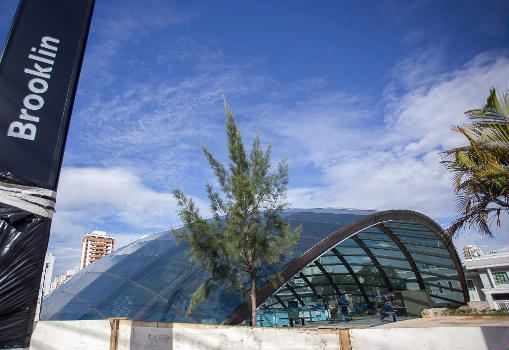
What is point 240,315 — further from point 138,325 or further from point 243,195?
point 138,325

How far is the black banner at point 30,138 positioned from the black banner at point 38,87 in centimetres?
1

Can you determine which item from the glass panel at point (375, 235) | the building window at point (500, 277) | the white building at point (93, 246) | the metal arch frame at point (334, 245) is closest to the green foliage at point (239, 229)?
the metal arch frame at point (334, 245)

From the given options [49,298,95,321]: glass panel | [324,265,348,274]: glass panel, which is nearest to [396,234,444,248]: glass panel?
[324,265,348,274]: glass panel

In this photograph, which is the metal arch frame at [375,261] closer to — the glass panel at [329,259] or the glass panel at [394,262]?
the glass panel at [394,262]

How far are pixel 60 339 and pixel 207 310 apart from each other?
607cm

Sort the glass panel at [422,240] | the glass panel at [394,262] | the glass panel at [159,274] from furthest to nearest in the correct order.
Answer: the glass panel at [394,262] < the glass panel at [422,240] < the glass panel at [159,274]

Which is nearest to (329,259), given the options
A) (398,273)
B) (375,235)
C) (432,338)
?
(375,235)

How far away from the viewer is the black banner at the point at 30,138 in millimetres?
3691

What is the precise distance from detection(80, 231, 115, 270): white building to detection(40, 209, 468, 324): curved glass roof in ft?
502

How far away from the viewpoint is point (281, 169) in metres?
10.5

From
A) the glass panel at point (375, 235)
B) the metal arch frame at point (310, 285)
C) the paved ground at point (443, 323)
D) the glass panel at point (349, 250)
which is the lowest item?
the paved ground at point (443, 323)

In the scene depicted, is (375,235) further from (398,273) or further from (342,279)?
(342,279)

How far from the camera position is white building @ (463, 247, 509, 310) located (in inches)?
1310

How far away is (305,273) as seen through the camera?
2547cm
